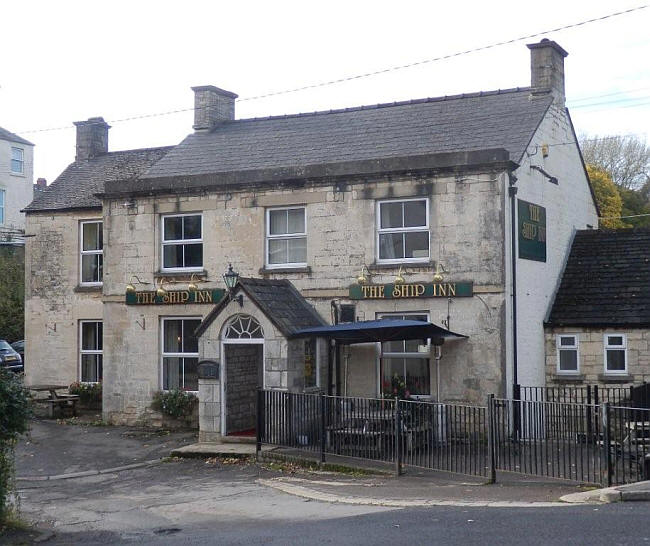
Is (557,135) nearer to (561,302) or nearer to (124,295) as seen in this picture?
(561,302)

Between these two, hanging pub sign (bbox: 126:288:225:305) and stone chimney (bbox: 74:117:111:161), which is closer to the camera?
hanging pub sign (bbox: 126:288:225:305)

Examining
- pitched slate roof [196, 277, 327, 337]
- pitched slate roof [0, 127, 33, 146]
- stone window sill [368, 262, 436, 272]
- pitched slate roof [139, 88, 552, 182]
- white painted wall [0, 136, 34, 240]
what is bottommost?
pitched slate roof [196, 277, 327, 337]

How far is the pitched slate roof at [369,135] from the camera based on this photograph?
21.4m

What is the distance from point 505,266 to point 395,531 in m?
9.84

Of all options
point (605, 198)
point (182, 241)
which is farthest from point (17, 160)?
point (182, 241)

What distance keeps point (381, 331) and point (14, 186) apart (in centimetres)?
4454

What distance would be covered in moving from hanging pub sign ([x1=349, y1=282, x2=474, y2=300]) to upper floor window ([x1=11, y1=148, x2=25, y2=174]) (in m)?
42.3

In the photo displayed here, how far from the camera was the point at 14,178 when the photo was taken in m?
57.1

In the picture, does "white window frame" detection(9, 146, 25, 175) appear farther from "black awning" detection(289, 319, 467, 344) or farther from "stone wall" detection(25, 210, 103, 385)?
"black awning" detection(289, 319, 467, 344)

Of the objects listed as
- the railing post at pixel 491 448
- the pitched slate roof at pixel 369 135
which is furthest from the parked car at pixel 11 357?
the railing post at pixel 491 448

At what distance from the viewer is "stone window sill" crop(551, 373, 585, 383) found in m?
21.1

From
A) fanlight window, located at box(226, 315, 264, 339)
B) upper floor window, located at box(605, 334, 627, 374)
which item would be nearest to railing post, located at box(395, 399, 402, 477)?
fanlight window, located at box(226, 315, 264, 339)

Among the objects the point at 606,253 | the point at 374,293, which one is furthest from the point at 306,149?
the point at 606,253

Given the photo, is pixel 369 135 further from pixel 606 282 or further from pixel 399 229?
pixel 606 282
